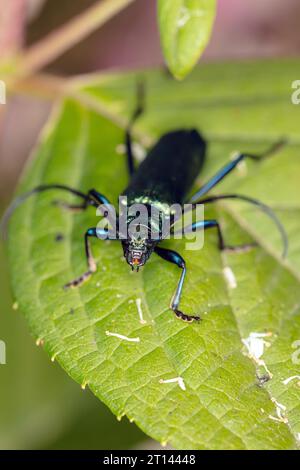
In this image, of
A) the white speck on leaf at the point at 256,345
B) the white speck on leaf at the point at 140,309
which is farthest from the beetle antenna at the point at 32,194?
the white speck on leaf at the point at 256,345

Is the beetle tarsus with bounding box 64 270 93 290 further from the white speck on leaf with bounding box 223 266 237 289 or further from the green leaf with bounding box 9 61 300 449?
the white speck on leaf with bounding box 223 266 237 289

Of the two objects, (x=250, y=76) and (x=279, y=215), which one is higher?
(x=250, y=76)

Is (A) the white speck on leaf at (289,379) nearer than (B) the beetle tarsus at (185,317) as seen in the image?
Yes

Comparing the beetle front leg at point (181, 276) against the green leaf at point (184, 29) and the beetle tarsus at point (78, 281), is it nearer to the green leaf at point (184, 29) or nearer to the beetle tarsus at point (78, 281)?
the beetle tarsus at point (78, 281)
